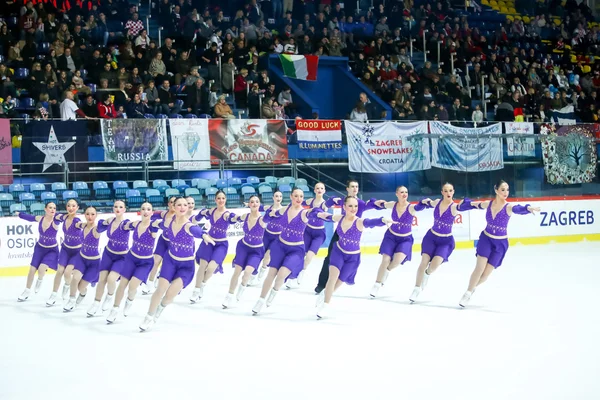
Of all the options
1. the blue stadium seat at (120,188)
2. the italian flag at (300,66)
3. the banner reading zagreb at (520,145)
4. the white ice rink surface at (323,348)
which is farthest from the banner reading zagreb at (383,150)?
the white ice rink surface at (323,348)

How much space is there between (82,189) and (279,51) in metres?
9.36

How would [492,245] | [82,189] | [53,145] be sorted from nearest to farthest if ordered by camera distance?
[492,245], [53,145], [82,189]

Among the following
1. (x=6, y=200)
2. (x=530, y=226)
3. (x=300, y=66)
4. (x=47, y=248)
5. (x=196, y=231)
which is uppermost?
(x=300, y=66)

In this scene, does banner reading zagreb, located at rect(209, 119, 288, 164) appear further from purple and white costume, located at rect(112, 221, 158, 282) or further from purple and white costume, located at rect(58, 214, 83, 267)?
purple and white costume, located at rect(112, 221, 158, 282)

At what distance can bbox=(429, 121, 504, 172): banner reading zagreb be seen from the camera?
20203 mm

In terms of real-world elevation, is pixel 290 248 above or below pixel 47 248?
above

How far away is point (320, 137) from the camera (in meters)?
20.0

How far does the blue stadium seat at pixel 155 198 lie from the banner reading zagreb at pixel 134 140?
0.71 metres

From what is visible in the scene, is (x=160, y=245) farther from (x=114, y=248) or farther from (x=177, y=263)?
(x=177, y=263)

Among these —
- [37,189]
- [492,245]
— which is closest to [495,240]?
[492,245]

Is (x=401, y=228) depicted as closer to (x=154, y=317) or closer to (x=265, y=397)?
(x=154, y=317)

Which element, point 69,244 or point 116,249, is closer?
point 116,249

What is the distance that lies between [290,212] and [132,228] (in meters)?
2.28

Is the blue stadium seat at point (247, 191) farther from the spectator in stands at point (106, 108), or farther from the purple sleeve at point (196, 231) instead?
the purple sleeve at point (196, 231)
